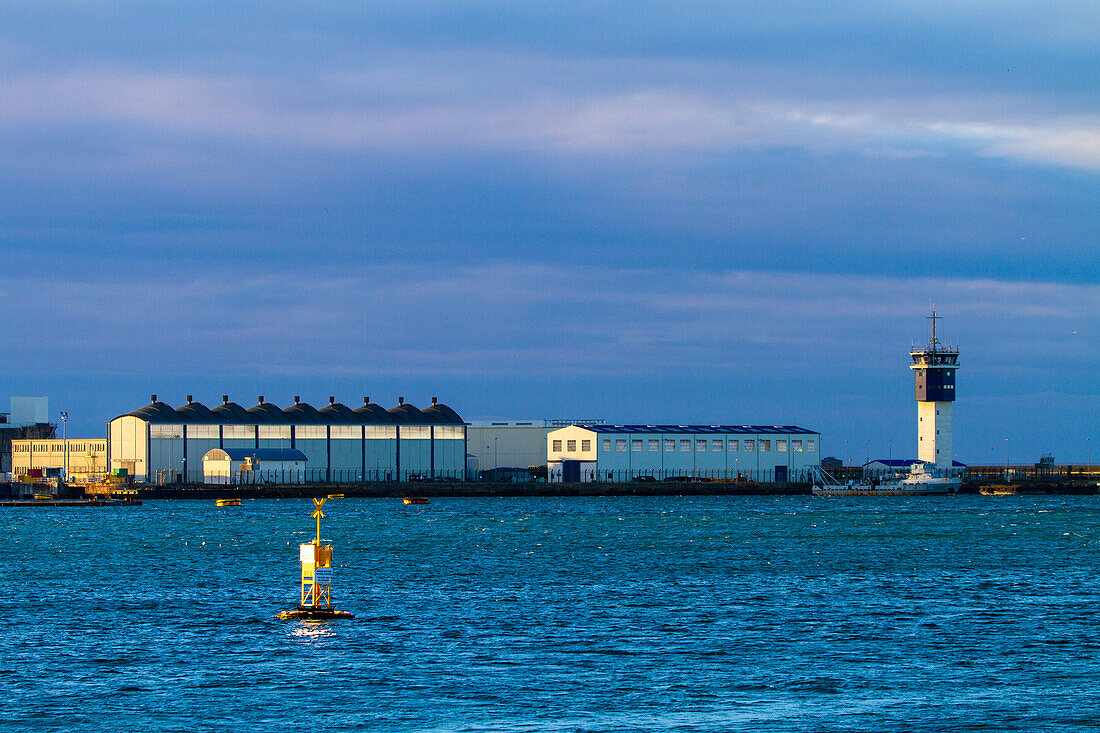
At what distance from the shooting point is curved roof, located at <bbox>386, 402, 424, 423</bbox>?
176 m

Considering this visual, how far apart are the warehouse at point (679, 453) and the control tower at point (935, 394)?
14.0m

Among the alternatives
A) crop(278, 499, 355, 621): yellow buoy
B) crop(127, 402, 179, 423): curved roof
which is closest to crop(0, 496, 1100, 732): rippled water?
crop(278, 499, 355, 621): yellow buoy

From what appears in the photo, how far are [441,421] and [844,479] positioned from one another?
2229 inches

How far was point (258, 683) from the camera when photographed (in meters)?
32.6

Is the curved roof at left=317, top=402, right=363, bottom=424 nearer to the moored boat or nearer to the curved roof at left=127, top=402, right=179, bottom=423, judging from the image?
the curved roof at left=127, top=402, right=179, bottom=423

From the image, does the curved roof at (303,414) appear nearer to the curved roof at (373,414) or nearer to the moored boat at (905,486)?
the curved roof at (373,414)

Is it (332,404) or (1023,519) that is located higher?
(332,404)

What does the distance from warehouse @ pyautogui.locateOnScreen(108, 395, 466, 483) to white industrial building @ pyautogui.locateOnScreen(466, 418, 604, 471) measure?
7370 mm

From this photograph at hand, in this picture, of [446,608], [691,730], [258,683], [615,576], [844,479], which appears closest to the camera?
[691,730]

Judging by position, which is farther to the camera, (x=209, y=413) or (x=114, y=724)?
(x=209, y=413)

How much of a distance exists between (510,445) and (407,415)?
1476 centimetres

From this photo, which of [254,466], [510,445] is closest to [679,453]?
[510,445]

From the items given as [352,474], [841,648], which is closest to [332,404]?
[352,474]

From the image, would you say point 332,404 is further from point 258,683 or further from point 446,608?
point 258,683
